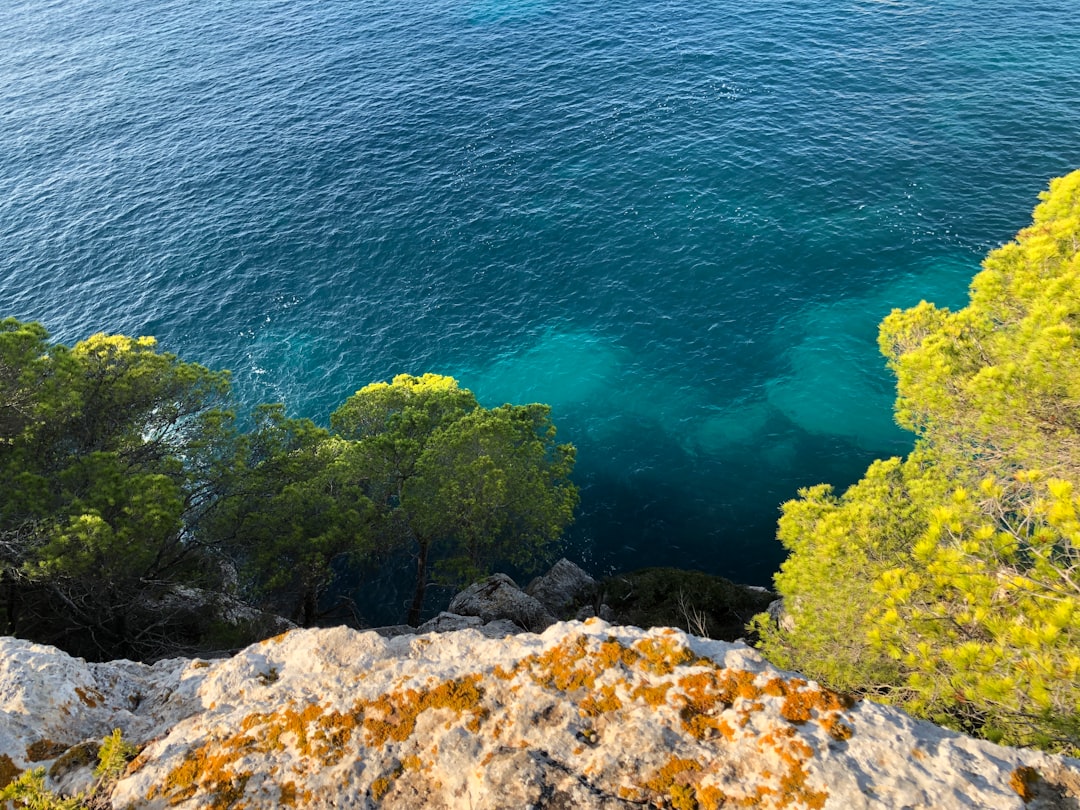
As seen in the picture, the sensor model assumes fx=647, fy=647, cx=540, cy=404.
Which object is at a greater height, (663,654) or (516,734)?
(516,734)

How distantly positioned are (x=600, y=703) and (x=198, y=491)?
25.3 metres

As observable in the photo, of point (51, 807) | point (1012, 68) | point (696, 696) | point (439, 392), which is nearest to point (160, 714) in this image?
Answer: point (51, 807)

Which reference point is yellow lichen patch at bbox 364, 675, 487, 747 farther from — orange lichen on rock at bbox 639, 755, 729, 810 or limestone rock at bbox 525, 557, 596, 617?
limestone rock at bbox 525, 557, 596, 617

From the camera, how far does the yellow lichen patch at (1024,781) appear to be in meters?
9.08

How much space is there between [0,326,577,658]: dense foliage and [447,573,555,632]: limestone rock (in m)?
1.63

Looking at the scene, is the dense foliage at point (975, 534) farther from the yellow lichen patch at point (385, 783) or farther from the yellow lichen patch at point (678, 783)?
the yellow lichen patch at point (385, 783)

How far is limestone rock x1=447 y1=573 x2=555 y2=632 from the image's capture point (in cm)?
3241

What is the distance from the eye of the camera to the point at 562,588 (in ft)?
123

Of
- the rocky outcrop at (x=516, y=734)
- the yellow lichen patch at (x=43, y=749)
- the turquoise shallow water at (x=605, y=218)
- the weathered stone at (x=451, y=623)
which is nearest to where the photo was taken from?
the rocky outcrop at (x=516, y=734)

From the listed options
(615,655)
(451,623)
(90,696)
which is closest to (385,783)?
(615,655)

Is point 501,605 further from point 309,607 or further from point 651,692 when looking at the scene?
point 651,692

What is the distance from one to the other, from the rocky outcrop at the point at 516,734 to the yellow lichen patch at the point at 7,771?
0.03 meters

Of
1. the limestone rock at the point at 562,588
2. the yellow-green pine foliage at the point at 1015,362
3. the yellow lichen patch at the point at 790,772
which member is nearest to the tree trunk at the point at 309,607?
the limestone rock at the point at 562,588

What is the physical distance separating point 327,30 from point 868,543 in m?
122
